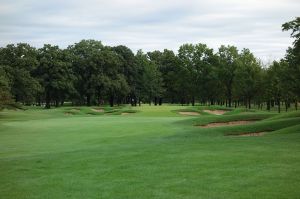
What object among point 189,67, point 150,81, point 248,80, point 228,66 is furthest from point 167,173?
point 150,81

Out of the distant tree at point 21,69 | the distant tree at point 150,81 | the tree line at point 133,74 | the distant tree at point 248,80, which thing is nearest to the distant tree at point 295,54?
the tree line at point 133,74

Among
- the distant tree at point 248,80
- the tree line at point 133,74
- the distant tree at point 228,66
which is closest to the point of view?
the tree line at point 133,74

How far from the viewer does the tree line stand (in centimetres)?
8019

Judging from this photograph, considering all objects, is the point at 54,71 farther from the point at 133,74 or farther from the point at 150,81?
the point at 150,81

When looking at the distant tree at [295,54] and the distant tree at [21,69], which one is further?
the distant tree at [21,69]

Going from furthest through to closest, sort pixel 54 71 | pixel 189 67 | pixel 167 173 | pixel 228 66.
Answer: pixel 189 67 < pixel 228 66 < pixel 54 71 < pixel 167 173

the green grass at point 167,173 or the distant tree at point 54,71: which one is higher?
the distant tree at point 54,71

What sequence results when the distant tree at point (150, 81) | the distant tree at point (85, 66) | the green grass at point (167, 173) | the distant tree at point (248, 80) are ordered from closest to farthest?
the green grass at point (167, 173) → the distant tree at point (248, 80) → the distant tree at point (85, 66) → the distant tree at point (150, 81)

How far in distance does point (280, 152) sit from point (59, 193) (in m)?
8.04

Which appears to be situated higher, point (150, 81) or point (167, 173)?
point (150, 81)

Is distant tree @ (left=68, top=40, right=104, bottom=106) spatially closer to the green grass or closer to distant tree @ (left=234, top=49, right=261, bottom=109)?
distant tree @ (left=234, top=49, right=261, bottom=109)

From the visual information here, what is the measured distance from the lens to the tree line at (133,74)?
80188 mm

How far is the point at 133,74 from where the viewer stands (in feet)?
372

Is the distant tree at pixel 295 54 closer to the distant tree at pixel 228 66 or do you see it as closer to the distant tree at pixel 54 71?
the distant tree at pixel 228 66
